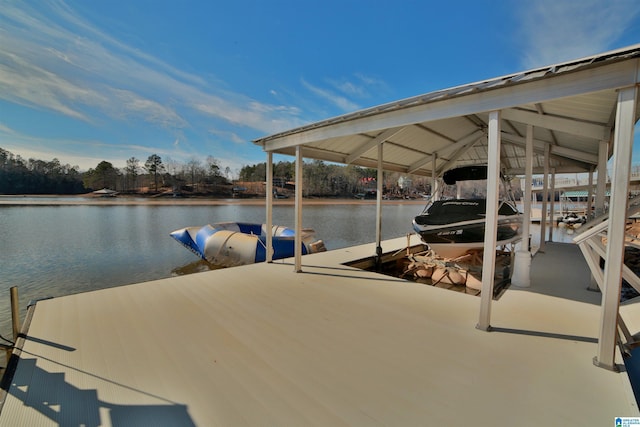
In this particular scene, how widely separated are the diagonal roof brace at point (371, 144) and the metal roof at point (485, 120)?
0.02m

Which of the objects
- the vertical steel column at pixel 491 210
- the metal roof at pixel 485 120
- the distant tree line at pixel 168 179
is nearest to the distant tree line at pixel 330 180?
the distant tree line at pixel 168 179

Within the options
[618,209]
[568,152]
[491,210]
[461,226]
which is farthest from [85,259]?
[568,152]

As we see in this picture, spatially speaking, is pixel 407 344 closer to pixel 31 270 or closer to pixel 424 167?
→ pixel 424 167

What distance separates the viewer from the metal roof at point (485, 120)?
2.01 metres

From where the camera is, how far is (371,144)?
A: 4.91m

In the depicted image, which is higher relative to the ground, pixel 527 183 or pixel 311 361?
pixel 527 183

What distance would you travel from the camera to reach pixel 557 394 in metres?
1.67

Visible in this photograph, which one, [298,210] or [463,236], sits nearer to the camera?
[298,210]

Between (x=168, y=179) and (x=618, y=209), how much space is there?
2141 inches

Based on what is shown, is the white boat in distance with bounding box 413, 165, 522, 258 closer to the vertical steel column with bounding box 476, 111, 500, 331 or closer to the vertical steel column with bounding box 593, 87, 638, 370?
the vertical steel column with bounding box 476, 111, 500, 331

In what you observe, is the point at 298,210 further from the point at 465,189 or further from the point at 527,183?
the point at 465,189

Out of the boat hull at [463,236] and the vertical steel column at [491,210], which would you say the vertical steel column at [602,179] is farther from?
the vertical steel column at [491,210]

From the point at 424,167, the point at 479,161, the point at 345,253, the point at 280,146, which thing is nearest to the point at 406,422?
the point at 280,146

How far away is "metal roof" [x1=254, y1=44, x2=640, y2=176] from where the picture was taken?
201 centimetres
